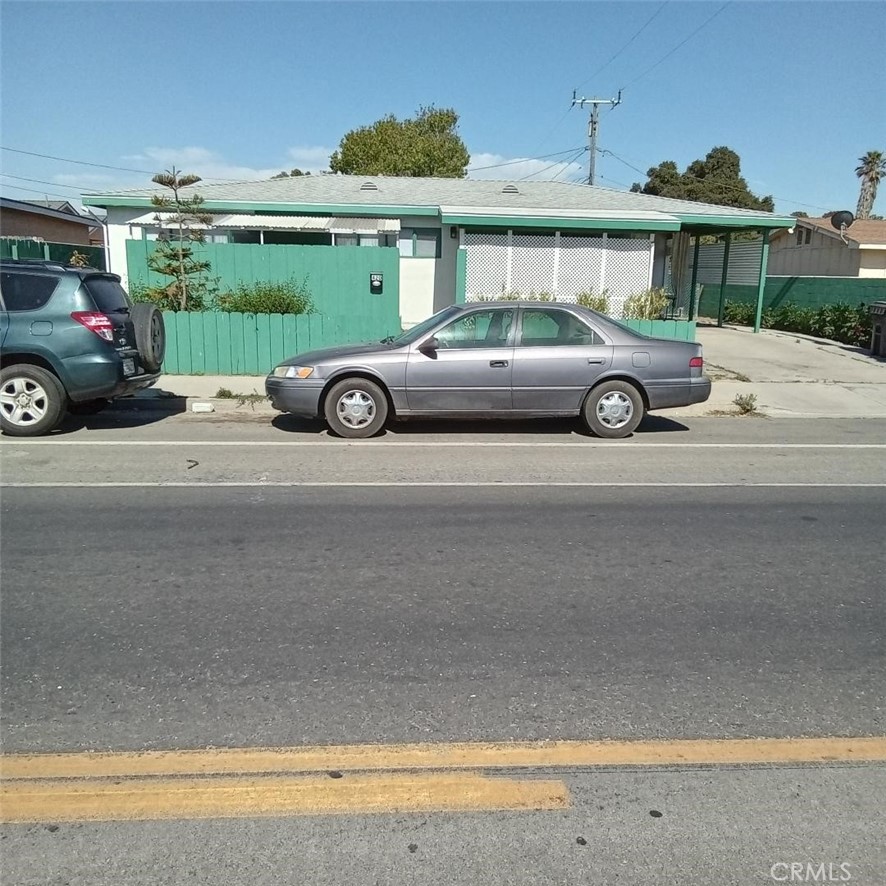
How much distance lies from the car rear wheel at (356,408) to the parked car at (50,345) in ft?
8.05

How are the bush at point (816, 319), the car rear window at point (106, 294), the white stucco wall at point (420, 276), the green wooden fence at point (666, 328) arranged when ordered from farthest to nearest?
1. the white stucco wall at point (420, 276)
2. the bush at point (816, 319)
3. the green wooden fence at point (666, 328)
4. the car rear window at point (106, 294)

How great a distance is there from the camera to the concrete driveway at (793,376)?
449 inches

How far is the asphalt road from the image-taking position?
2369 mm

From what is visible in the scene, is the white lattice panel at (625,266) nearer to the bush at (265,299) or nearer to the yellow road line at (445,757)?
the bush at (265,299)

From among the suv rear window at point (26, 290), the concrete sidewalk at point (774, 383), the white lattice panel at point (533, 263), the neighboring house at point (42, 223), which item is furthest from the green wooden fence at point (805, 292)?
the neighboring house at point (42, 223)

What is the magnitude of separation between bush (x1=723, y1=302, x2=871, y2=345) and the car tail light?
1753cm

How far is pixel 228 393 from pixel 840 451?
8.12 m

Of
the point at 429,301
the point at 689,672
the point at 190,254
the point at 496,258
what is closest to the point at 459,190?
the point at 429,301

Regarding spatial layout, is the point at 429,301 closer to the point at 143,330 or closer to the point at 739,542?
the point at 143,330

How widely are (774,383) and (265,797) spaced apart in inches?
504

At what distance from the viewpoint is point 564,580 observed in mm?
4391

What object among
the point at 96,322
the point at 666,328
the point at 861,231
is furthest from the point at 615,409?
the point at 861,231

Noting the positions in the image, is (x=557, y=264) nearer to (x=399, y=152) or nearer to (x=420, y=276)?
(x=420, y=276)

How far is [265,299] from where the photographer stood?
12.6m
